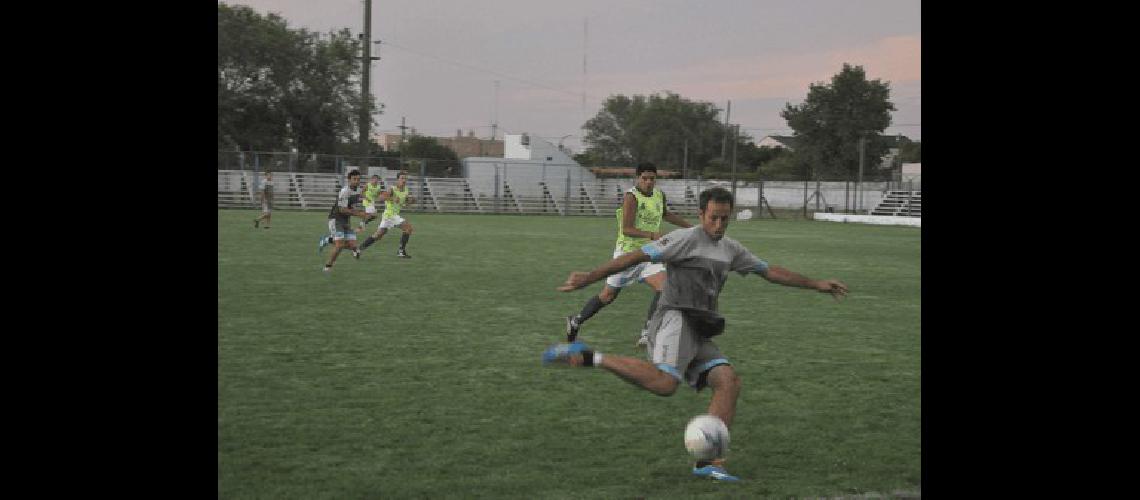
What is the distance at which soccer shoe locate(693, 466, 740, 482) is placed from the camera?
5.68m

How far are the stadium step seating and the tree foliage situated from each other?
30.3m

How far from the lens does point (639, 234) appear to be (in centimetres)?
1064

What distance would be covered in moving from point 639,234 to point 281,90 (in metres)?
53.2

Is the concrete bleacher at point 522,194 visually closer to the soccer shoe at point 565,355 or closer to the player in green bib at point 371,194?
the player in green bib at point 371,194

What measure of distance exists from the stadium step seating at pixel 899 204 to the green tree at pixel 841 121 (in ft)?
115

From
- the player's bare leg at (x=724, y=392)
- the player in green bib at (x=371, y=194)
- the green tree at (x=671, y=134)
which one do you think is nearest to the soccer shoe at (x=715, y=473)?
the player's bare leg at (x=724, y=392)

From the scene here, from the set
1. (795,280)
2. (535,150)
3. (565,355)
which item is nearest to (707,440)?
(565,355)

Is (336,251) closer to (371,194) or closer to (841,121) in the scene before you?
(371,194)

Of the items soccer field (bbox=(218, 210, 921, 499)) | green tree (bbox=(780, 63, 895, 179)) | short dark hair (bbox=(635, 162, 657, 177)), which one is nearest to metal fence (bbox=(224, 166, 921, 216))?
green tree (bbox=(780, 63, 895, 179))

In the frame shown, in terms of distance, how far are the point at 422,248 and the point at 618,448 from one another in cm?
1967
